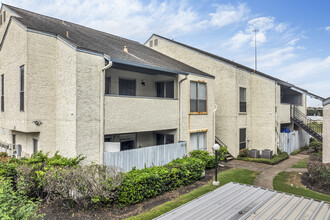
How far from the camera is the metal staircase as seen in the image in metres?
17.8

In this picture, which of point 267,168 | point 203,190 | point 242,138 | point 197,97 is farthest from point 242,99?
point 203,190

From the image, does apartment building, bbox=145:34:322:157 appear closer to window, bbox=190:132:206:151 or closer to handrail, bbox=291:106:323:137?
handrail, bbox=291:106:323:137

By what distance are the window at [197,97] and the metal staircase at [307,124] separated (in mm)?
10175

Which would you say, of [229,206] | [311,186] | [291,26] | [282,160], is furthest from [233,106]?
[229,206]

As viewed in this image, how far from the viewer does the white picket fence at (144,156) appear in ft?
31.4

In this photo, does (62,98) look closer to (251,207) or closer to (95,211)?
(95,211)

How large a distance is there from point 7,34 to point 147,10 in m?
8.59

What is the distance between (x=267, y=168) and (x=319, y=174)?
401 cm

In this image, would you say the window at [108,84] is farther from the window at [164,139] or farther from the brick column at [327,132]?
the brick column at [327,132]

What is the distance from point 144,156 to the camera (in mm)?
→ 10828

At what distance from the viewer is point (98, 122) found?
30.8ft

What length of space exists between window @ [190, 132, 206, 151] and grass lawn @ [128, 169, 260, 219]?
8.47 feet

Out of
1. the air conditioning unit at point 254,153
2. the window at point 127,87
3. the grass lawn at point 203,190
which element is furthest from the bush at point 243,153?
the window at point 127,87

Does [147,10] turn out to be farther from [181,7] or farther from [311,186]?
[311,186]
